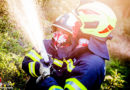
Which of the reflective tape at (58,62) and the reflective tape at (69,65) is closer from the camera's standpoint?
the reflective tape at (69,65)

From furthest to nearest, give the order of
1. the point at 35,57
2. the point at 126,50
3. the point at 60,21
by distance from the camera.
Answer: the point at 126,50
the point at 35,57
the point at 60,21

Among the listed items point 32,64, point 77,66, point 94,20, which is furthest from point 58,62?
point 94,20

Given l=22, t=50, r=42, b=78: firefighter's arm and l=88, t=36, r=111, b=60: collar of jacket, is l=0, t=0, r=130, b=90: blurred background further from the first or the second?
l=88, t=36, r=111, b=60: collar of jacket

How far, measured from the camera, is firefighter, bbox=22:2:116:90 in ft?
5.33

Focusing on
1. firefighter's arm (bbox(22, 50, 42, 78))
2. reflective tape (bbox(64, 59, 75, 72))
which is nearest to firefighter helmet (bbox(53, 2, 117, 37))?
reflective tape (bbox(64, 59, 75, 72))

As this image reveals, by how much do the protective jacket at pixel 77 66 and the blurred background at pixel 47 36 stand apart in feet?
6.01

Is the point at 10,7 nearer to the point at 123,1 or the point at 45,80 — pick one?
the point at 45,80

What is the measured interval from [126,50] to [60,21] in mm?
10389

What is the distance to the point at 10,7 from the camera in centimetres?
588

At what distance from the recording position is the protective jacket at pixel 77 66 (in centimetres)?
159

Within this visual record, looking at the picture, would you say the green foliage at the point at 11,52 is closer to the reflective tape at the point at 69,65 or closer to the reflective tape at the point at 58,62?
the reflective tape at the point at 58,62

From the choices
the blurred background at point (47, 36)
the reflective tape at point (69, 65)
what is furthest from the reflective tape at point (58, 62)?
the blurred background at point (47, 36)

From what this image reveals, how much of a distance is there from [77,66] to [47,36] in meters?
5.14

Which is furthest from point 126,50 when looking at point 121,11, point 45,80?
point 45,80
